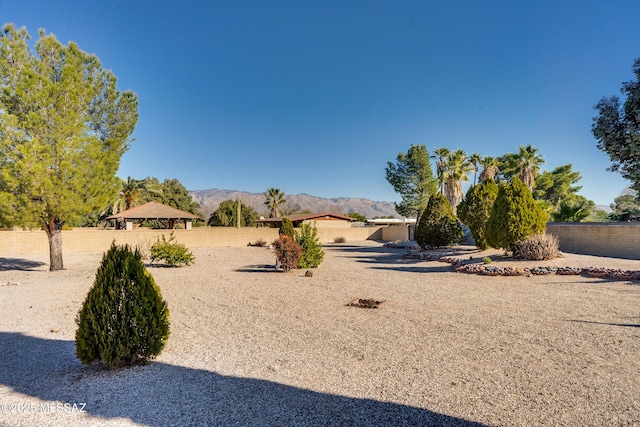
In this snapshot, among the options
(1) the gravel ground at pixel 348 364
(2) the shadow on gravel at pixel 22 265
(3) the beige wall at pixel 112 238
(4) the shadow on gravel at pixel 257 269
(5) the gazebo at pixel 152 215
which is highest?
(5) the gazebo at pixel 152 215

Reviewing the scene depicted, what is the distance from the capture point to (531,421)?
10.1 ft

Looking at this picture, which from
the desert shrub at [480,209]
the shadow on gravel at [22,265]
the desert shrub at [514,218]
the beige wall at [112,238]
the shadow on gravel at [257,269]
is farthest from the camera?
the beige wall at [112,238]

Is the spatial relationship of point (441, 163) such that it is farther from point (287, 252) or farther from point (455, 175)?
point (287, 252)

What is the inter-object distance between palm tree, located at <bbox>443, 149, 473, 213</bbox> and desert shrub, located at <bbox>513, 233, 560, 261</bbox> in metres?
23.9

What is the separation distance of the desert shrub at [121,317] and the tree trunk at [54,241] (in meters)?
11.7

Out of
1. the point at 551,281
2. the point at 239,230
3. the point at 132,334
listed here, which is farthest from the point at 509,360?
the point at 239,230

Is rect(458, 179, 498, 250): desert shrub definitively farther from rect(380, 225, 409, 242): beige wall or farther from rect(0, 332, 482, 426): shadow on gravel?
rect(380, 225, 409, 242): beige wall

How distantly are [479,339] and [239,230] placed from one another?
27.6 meters

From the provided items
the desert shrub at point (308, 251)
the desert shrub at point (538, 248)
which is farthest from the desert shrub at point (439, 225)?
the desert shrub at point (308, 251)

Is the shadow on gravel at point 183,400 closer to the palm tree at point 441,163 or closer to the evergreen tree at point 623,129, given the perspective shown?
the evergreen tree at point 623,129

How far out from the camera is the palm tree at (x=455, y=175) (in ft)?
120

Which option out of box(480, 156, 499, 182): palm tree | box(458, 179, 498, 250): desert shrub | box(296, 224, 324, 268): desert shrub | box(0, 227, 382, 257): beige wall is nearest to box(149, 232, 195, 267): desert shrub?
box(0, 227, 382, 257): beige wall

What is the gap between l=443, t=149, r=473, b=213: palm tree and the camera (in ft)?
120

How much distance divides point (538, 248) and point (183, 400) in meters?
12.7
